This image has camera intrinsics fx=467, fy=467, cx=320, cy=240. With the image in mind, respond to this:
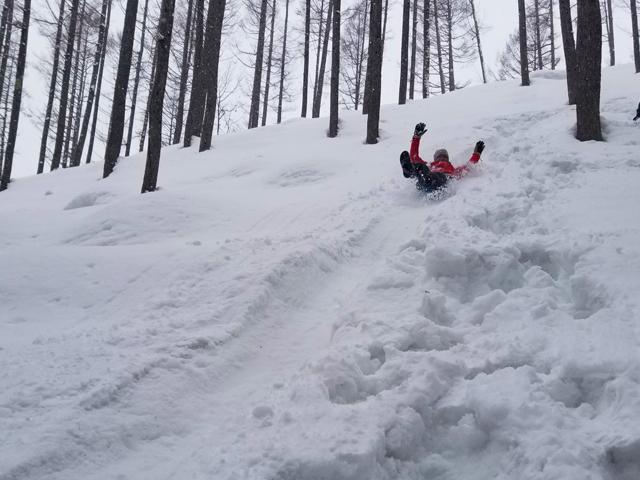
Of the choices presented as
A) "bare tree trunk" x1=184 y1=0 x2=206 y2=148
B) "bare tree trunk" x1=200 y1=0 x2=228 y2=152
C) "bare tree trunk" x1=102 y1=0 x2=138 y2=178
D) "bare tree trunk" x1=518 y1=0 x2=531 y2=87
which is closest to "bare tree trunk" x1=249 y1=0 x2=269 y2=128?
"bare tree trunk" x1=184 y1=0 x2=206 y2=148

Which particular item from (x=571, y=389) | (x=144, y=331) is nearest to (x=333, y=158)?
(x=144, y=331)

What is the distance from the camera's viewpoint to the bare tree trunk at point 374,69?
36.7 feet

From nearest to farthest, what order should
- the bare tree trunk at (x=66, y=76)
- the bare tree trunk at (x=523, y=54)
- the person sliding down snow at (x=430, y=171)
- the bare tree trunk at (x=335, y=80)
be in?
the person sliding down snow at (x=430, y=171)
the bare tree trunk at (x=335, y=80)
the bare tree trunk at (x=523, y=54)
the bare tree trunk at (x=66, y=76)

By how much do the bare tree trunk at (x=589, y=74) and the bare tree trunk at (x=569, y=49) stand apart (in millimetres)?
3869

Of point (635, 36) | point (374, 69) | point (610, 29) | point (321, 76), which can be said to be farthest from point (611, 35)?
point (374, 69)

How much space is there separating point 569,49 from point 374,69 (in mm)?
4627

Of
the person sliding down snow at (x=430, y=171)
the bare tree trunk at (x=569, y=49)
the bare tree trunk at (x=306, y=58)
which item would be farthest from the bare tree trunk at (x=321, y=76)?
the person sliding down snow at (x=430, y=171)

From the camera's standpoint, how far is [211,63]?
13.6 m

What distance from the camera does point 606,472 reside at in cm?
213

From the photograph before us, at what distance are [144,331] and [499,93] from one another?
14.4 metres

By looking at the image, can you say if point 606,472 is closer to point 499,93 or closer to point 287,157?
point 287,157

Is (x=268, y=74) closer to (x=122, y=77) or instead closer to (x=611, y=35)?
(x=122, y=77)

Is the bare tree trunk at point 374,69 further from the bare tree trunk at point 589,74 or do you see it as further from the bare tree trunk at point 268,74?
the bare tree trunk at point 268,74

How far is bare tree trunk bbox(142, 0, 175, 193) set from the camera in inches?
307
